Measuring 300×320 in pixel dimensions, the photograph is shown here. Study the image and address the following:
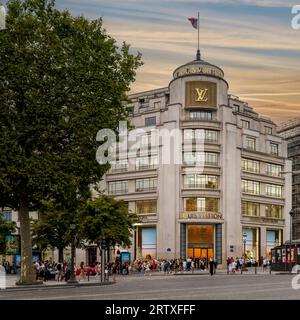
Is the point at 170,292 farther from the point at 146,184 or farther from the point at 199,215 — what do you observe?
the point at 146,184

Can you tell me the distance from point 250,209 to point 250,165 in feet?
20.5

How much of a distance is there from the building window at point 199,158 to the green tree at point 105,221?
27.8 metres

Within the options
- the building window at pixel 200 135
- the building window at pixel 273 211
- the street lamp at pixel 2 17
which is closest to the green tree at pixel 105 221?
the street lamp at pixel 2 17

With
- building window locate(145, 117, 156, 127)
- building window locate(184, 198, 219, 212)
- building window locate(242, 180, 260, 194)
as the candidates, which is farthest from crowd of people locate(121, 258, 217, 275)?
building window locate(145, 117, 156, 127)

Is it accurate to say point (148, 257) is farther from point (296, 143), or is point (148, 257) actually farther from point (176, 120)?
point (296, 143)

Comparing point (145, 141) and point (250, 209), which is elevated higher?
point (145, 141)

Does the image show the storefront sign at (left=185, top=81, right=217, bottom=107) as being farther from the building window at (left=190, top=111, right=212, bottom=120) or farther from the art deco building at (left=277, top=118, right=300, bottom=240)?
the art deco building at (left=277, top=118, right=300, bottom=240)

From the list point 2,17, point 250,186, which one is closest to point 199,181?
point 250,186

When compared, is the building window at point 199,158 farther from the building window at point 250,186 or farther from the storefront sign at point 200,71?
the storefront sign at point 200,71

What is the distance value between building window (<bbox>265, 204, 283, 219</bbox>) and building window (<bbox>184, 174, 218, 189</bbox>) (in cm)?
1269

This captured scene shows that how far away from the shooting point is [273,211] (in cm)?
9731

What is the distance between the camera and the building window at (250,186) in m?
92.3

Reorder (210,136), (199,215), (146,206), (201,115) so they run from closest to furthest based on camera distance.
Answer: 1. (199,215)
2. (210,136)
3. (201,115)
4. (146,206)

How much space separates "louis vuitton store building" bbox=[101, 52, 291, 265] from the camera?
86875 millimetres
